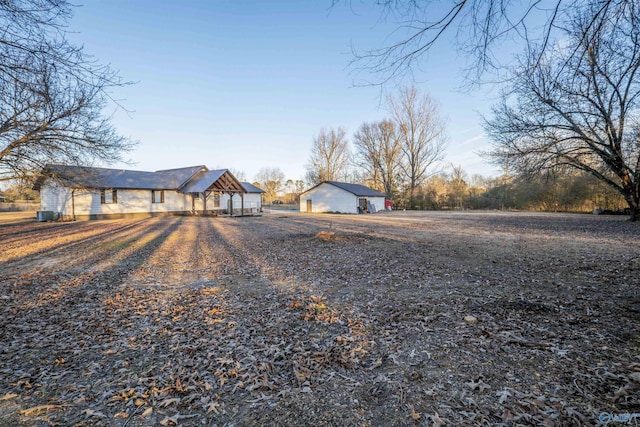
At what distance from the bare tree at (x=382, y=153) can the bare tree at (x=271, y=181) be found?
30.3 meters

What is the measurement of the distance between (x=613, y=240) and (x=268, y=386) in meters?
14.1

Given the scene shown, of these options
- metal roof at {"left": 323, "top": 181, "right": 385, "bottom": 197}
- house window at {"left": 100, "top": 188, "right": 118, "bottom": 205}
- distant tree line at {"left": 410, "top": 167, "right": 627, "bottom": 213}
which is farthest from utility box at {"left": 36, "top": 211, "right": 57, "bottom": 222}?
distant tree line at {"left": 410, "top": 167, "right": 627, "bottom": 213}

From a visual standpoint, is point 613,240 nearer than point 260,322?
No

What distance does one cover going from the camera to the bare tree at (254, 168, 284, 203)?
70.7m

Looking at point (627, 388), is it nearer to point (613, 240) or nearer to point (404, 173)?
point (613, 240)

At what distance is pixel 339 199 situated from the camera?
35750 mm

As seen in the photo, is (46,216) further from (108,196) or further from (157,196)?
(157,196)

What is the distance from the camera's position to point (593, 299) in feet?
16.1

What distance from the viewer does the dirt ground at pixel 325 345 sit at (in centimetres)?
256

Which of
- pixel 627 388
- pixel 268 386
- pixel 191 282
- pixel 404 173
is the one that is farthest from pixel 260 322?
pixel 404 173

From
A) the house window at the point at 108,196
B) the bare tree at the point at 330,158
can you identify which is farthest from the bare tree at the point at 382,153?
the house window at the point at 108,196

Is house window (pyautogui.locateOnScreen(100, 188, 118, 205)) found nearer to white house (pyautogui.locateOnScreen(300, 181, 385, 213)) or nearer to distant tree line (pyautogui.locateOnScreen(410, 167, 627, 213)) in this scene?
white house (pyautogui.locateOnScreen(300, 181, 385, 213))

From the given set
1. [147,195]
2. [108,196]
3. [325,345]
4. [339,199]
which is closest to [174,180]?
[147,195]

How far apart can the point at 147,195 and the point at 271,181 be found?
4481 cm
